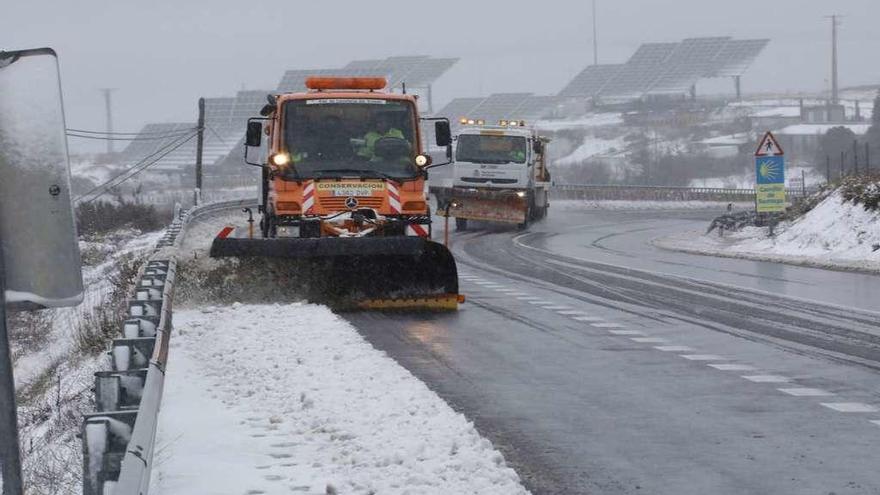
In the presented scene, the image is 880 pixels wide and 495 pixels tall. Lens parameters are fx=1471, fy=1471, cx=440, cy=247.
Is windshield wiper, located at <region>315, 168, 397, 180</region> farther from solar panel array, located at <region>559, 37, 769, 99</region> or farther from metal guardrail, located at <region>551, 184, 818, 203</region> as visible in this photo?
solar panel array, located at <region>559, 37, 769, 99</region>

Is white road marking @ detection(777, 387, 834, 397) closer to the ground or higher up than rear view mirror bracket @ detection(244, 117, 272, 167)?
closer to the ground

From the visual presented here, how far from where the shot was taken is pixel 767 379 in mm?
10570

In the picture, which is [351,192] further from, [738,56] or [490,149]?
[738,56]

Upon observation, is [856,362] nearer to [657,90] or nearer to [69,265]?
[69,265]

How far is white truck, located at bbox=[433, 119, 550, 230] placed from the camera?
4059cm

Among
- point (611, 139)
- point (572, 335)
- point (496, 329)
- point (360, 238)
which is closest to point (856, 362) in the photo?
point (572, 335)

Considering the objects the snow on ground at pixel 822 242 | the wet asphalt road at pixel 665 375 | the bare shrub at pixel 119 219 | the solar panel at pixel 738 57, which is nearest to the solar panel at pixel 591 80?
the solar panel at pixel 738 57

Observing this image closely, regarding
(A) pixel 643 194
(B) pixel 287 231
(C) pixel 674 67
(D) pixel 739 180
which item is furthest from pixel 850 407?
(C) pixel 674 67

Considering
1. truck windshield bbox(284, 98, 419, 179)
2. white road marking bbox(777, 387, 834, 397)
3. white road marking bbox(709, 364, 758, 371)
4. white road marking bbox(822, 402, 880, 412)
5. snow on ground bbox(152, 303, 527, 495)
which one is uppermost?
truck windshield bbox(284, 98, 419, 179)

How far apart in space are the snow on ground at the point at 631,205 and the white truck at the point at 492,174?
2144 cm

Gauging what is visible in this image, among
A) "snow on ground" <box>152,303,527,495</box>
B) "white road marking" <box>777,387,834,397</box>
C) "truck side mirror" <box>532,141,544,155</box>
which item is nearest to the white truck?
"truck side mirror" <box>532,141,544,155</box>

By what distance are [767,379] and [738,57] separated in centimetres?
12157

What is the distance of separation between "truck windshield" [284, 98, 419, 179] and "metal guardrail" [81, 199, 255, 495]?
8.77 metres

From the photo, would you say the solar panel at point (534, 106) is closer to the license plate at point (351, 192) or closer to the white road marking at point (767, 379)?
the license plate at point (351, 192)
